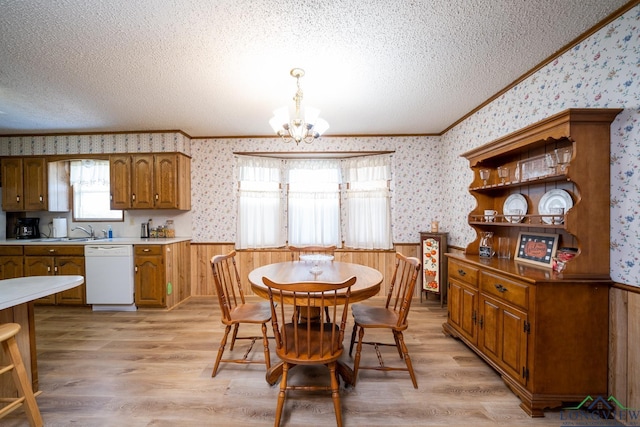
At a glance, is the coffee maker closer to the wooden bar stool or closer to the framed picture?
the wooden bar stool

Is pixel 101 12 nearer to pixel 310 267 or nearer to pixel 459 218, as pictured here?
pixel 310 267

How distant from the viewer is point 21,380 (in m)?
1.50

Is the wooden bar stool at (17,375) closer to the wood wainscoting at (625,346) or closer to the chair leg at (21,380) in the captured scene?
the chair leg at (21,380)

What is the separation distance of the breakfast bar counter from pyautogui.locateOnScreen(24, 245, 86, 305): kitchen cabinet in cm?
199

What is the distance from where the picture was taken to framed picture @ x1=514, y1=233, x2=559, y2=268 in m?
2.02

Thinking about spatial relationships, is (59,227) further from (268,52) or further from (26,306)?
(268,52)

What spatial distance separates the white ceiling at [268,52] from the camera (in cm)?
159

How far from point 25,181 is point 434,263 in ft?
20.2

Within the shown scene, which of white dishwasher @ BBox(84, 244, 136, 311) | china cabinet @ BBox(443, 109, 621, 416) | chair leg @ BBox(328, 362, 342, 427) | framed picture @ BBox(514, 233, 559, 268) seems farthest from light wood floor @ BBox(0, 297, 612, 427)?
framed picture @ BBox(514, 233, 559, 268)

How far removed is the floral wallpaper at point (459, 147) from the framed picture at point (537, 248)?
14.4 inches

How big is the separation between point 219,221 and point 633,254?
4.35m

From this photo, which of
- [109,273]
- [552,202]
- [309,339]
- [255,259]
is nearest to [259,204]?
[255,259]

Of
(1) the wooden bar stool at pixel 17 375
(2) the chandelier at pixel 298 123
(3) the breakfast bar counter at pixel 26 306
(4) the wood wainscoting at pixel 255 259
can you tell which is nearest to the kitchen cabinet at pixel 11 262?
(4) the wood wainscoting at pixel 255 259

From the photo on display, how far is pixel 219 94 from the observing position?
269cm
